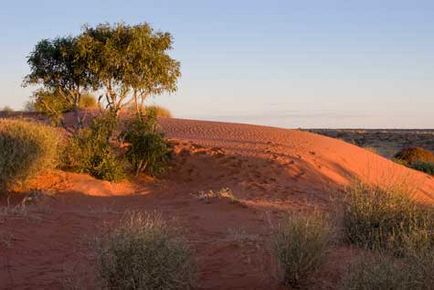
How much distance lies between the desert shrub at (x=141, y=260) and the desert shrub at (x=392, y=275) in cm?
209

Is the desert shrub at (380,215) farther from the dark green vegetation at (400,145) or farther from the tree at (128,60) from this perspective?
the dark green vegetation at (400,145)

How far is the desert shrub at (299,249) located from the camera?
8.55m

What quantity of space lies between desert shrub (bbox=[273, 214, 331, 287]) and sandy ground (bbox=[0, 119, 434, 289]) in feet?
0.65

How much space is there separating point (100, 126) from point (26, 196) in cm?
473

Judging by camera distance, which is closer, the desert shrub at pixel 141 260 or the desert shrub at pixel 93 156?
the desert shrub at pixel 141 260

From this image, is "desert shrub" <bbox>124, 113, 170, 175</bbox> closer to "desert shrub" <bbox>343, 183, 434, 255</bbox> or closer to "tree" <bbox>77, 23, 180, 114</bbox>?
"tree" <bbox>77, 23, 180, 114</bbox>

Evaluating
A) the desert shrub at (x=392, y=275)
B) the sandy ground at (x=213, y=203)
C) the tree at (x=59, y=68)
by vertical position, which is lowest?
the sandy ground at (x=213, y=203)

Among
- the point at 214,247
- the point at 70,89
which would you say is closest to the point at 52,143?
the point at 70,89

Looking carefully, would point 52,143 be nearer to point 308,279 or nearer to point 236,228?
point 236,228

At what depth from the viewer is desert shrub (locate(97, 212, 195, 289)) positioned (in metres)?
8.04

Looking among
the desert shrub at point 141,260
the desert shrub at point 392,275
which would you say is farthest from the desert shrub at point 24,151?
the desert shrub at point 392,275

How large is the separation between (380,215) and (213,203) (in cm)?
609

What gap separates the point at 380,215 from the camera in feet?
34.4

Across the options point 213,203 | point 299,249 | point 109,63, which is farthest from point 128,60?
point 299,249
